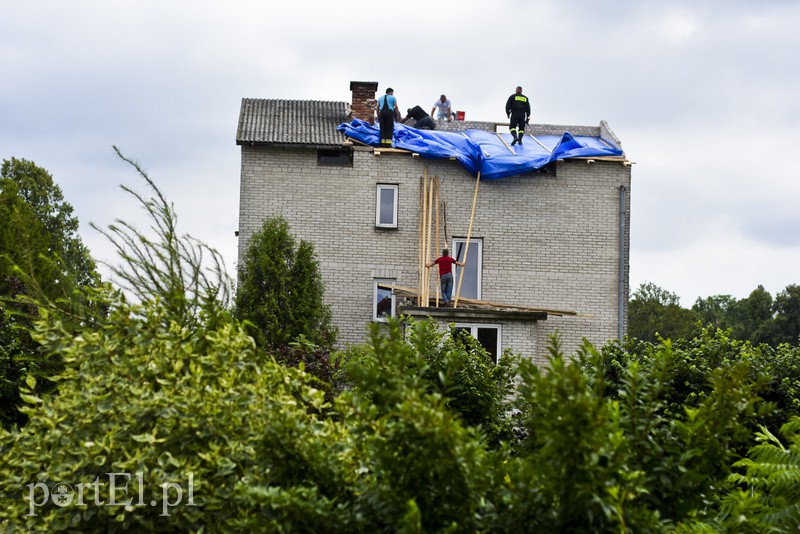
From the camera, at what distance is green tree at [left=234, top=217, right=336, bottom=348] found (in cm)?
2492

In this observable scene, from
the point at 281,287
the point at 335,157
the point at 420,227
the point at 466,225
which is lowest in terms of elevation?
the point at 281,287

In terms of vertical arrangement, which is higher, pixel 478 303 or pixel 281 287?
pixel 281 287

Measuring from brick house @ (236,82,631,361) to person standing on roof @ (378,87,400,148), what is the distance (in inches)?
14.2

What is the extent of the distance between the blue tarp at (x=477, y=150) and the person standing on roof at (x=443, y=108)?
3.65 metres

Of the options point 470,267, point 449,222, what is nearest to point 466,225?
point 449,222

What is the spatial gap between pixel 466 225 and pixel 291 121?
18.2ft

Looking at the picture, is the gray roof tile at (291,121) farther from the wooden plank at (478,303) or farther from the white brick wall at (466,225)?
the wooden plank at (478,303)

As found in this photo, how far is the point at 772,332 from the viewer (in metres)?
71.1

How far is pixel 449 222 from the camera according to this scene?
2877cm

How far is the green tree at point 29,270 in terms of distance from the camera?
1304 cm

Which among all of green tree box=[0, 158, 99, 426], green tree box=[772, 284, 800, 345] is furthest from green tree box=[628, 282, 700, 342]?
green tree box=[0, 158, 99, 426]

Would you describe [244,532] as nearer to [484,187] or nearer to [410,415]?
[410,415]

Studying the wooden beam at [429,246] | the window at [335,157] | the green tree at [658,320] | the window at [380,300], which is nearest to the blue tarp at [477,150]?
the window at [335,157]

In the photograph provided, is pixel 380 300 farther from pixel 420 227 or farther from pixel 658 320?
pixel 658 320
